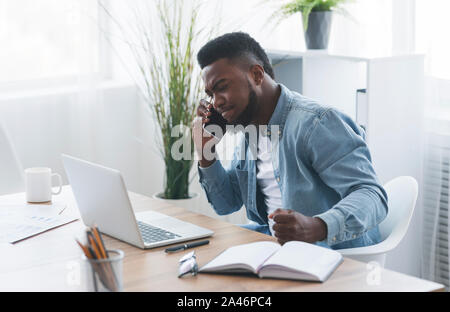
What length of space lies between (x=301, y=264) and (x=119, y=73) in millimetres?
2663

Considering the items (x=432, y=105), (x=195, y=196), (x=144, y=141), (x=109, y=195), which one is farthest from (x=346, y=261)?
(x=144, y=141)

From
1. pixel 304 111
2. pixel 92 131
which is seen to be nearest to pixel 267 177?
pixel 304 111

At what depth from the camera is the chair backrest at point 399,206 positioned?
6.21 feet

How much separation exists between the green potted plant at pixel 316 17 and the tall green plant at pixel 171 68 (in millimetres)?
573

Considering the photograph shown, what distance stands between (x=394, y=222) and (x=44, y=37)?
2.28 metres

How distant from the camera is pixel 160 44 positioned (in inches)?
137

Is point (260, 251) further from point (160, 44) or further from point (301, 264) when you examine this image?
point (160, 44)

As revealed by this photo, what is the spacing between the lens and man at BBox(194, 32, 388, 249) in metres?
1.67

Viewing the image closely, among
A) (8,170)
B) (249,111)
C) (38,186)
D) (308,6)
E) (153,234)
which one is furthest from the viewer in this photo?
(308,6)

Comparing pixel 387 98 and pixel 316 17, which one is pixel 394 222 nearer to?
pixel 387 98

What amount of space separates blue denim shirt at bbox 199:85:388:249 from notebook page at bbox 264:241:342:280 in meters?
0.16

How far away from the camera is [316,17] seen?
283cm

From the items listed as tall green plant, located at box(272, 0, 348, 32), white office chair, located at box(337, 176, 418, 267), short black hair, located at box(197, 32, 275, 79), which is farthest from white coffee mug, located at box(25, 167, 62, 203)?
tall green plant, located at box(272, 0, 348, 32)

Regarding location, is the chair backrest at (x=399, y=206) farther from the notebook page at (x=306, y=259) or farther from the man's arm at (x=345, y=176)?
the notebook page at (x=306, y=259)
